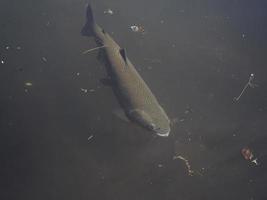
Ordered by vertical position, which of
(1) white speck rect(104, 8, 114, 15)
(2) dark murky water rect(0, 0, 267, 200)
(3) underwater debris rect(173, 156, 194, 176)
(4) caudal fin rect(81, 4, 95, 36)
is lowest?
(3) underwater debris rect(173, 156, 194, 176)

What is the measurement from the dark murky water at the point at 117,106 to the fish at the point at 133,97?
0.65 meters

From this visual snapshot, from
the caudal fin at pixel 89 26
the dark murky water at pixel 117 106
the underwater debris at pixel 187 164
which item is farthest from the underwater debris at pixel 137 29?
the underwater debris at pixel 187 164

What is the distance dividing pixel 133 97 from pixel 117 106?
709 millimetres

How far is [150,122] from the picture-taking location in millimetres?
5992

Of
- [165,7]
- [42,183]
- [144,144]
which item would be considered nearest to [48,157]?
[42,183]

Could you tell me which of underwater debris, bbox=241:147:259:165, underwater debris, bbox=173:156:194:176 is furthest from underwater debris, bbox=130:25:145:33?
underwater debris, bbox=241:147:259:165

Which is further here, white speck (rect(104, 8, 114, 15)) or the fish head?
white speck (rect(104, 8, 114, 15))

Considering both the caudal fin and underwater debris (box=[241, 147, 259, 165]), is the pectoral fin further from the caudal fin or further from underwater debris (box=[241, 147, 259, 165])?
underwater debris (box=[241, 147, 259, 165])

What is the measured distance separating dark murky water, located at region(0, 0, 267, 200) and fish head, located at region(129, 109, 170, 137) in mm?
653

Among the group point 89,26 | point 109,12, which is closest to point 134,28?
point 109,12

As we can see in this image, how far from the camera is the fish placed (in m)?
6.04

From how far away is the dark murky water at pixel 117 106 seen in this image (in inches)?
241

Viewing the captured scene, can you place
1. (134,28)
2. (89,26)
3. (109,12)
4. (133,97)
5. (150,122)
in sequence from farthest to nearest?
(109,12), (134,28), (89,26), (133,97), (150,122)

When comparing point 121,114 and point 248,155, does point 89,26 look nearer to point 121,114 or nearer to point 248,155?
point 121,114
